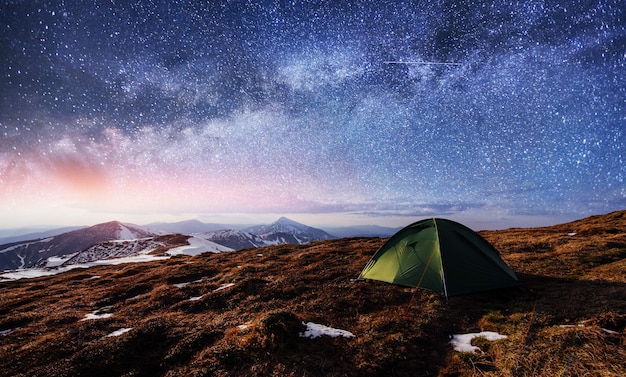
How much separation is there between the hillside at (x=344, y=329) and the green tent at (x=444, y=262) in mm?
495

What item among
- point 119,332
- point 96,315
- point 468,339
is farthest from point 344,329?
point 96,315

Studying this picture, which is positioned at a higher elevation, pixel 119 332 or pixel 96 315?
pixel 119 332

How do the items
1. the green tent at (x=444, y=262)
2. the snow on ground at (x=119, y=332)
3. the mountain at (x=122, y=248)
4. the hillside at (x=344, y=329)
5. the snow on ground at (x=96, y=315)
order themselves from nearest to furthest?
the hillside at (x=344, y=329) → the snow on ground at (x=119, y=332) → the green tent at (x=444, y=262) → the snow on ground at (x=96, y=315) → the mountain at (x=122, y=248)

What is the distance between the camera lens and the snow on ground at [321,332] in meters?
7.97

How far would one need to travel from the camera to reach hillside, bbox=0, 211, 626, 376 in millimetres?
6281

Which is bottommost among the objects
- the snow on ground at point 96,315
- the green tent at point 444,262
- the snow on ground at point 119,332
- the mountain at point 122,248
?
the mountain at point 122,248

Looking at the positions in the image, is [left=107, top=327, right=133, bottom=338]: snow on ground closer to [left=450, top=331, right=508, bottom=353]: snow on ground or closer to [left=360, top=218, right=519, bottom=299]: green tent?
[left=360, top=218, right=519, bottom=299]: green tent

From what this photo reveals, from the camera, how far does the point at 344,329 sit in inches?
338

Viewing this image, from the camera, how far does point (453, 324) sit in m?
8.47

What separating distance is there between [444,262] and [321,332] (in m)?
5.90

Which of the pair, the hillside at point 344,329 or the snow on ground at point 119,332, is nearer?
the hillside at point 344,329

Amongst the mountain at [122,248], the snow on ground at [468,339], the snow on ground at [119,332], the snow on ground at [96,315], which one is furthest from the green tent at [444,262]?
the mountain at [122,248]

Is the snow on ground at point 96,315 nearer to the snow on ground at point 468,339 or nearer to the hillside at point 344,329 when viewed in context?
the hillside at point 344,329

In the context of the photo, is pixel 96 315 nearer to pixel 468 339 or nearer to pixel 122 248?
pixel 468 339
